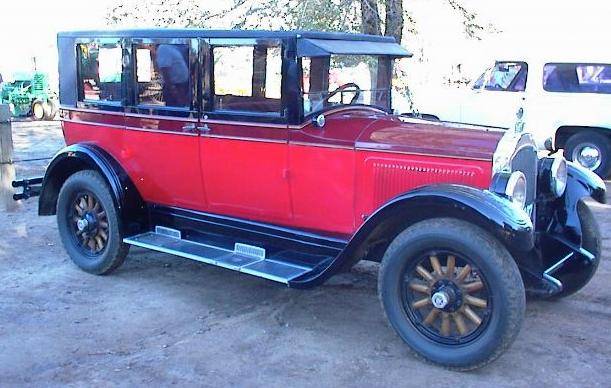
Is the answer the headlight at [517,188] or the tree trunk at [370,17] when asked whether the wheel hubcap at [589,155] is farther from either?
the headlight at [517,188]

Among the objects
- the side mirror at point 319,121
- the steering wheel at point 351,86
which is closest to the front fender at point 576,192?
the steering wheel at point 351,86

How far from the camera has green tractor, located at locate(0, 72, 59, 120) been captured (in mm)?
18281

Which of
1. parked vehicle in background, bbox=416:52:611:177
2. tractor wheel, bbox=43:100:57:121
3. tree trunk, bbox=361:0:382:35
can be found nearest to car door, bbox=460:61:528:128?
parked vehicle in background, bbox=416:52:611:177

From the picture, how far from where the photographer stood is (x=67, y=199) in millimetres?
5484

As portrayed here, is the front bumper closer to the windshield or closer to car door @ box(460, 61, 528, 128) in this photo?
the windshield

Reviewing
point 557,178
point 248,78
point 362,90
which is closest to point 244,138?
point 248,78

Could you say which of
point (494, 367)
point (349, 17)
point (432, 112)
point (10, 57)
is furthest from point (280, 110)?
point (10, 57)

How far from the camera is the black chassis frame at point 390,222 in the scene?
359 centimetres

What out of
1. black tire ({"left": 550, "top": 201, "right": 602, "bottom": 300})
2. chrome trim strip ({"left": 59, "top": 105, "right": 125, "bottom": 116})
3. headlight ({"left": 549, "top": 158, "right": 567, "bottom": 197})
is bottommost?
black tire ({"left": 550, "top": 201, "right": 602, "bottom": 300})

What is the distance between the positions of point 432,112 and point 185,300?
7403 mm

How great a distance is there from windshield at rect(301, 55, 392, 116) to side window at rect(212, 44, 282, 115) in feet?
0.67

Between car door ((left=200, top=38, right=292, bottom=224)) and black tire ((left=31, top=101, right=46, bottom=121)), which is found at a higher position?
car door ((left=200, top=38, right=292, bottom=224))

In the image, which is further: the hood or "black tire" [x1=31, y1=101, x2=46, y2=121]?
"black tire" [x1=31, y1=101, x2=46, y2=121]

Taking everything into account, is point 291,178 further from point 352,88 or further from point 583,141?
point 583,141
